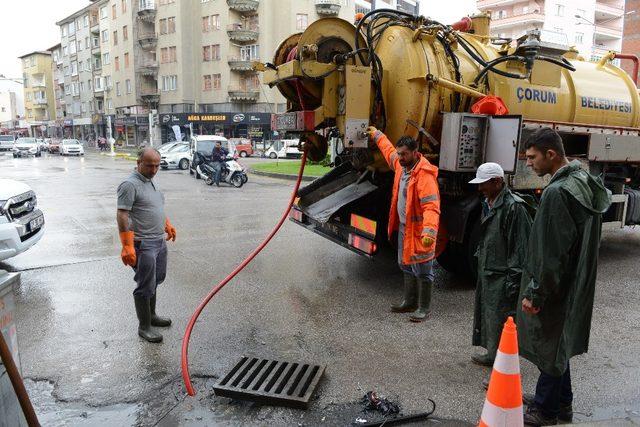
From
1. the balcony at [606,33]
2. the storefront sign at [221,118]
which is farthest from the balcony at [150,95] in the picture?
the balcony at [606,33]

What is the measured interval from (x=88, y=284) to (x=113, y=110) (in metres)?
60.2

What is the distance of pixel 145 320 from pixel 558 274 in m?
3.47

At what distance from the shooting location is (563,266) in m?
2.81

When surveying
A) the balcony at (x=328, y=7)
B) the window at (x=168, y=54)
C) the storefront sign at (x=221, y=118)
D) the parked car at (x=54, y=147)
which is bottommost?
the parked car at (x=54, y=147)

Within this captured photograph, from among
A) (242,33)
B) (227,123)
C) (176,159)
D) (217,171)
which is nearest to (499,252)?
(217,171)

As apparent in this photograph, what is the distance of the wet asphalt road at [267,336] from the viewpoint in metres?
3.43

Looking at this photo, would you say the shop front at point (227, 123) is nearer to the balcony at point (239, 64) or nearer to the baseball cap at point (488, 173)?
the balcony at point (239, 64)

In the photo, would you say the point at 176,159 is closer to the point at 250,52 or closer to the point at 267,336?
the point at 267,336

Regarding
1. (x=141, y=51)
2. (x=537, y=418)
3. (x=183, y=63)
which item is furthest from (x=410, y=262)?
(x=141, y=51)

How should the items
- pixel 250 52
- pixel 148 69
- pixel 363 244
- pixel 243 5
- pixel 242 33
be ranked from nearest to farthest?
pixel 363 244, pixel 243 5, pixel 242 33, pixel 250 52, pixel 148 69

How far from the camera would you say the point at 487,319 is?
3615 mm

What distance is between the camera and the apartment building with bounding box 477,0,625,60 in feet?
199

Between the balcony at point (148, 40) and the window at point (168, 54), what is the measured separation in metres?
1.35

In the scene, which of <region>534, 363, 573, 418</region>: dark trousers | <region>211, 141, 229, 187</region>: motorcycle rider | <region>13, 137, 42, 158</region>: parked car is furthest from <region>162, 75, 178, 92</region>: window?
<region>534, 363, 573, 418</region>: dark trousers
